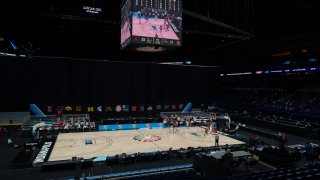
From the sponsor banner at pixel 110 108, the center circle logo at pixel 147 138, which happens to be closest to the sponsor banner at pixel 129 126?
the center circle logo at pixel 147 138

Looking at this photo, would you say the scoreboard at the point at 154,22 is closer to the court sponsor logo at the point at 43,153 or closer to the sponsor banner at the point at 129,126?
the court sponsor logo at the point at 43,153

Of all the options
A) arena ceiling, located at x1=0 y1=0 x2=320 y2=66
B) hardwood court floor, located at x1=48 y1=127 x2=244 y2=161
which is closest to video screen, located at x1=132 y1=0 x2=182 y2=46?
arena ceiling, located at x1=0 y1=0 x2=320 y2=66

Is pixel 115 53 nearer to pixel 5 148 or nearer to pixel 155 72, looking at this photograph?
pixel 155 72

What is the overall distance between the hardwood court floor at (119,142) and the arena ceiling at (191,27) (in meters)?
8.81

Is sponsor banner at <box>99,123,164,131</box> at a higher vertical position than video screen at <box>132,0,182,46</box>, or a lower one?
lower

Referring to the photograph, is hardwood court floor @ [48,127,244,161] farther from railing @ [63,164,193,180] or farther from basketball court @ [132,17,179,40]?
basketball court @ [132,17,179,40]

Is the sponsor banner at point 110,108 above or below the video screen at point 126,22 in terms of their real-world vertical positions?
below

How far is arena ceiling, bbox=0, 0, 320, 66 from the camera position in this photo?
16203 mm

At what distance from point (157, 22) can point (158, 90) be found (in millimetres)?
17562

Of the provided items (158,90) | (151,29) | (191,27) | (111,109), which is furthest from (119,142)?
(158,90)

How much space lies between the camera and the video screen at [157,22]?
1179cm

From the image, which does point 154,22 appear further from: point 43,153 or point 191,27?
point 43,153

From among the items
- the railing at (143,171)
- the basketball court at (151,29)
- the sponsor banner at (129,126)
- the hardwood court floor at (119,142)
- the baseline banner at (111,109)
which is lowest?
the railing at (143,171)

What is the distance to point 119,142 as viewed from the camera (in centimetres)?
1723
